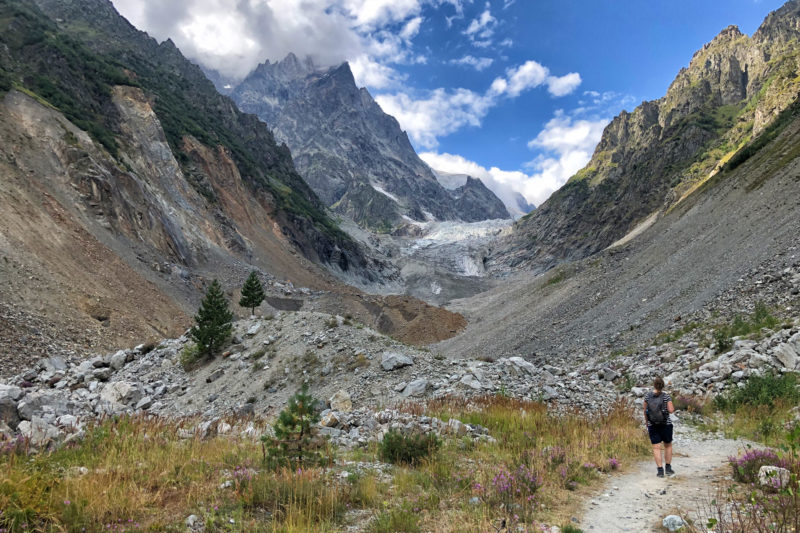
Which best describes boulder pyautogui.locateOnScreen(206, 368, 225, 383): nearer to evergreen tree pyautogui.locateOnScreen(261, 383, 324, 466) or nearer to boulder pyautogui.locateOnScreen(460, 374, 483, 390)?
boulder pyautogui.locateOnScreen(460, 374, 483, 390)

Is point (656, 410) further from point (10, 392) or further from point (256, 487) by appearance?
point (10, 392)

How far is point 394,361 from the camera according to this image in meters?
15.4

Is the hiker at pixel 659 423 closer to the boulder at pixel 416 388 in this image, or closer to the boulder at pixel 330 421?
the boulder at pixel 330 421

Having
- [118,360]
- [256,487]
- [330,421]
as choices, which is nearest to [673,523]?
[256,487]

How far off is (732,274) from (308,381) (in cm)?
2219

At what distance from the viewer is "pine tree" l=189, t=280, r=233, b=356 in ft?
68.6

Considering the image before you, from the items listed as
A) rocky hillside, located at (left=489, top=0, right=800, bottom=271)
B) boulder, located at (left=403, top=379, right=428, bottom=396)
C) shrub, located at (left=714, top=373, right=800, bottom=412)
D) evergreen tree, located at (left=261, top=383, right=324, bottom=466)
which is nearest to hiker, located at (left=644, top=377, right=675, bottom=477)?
shrub, located at (left=714, top=373, right=800, bottom=412)

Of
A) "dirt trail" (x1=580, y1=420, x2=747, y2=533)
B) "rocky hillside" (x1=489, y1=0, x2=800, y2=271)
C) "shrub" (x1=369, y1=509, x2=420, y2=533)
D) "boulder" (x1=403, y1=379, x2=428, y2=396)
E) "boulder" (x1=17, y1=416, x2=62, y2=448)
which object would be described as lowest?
"dirt trail" (x1=580, y1=420, x2=747, y2=533)

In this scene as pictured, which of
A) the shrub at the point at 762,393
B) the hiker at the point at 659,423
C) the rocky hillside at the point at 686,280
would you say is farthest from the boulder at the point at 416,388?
the rocky hillside at the point at 686,280

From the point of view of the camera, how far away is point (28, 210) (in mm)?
29203

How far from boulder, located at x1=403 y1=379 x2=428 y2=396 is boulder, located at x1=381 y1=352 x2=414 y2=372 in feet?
4.63

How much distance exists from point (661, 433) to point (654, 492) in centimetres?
168

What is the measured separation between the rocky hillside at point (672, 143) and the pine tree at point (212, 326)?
80.2 meters

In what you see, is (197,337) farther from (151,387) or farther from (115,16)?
(115,16)
